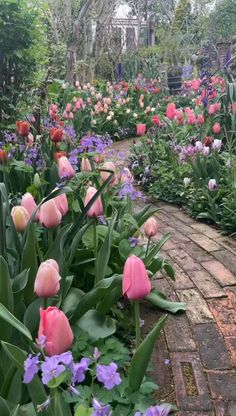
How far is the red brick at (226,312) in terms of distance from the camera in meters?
2.00

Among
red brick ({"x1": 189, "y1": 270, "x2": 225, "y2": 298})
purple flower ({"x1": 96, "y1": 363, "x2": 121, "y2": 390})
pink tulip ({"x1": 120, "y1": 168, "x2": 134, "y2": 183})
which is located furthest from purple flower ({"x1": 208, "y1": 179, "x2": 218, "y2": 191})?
purple flower ({"x1": 96, "y1": 363, "x2": 121, "y2": 390})

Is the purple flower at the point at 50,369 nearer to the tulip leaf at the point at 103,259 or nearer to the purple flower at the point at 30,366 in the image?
the purple flower at the point at 30,366

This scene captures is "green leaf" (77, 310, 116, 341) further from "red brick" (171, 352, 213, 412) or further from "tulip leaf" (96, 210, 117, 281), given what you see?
"red brick" (171, 352, 213, 412)

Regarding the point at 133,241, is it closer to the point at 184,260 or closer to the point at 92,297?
the point at 92,297

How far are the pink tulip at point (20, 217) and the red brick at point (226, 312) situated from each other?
3.18 ft

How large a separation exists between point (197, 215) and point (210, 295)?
1412 millimetres

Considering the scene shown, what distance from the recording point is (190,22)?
23531 mm

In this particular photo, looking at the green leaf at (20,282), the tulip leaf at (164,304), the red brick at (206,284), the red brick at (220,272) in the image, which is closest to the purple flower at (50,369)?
the green leaf at (20,282)

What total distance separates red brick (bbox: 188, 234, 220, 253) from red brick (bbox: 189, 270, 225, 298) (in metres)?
0.40

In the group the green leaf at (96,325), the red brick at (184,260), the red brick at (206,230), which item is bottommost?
the red brick at (206,230)

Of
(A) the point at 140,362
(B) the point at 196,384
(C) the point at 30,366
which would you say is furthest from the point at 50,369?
(B) the point at 196,384

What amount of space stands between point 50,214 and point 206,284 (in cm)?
120

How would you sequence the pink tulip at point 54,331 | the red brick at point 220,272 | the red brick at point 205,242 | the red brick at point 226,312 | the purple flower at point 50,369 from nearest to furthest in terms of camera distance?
the purple flower at point 50,369 → the pink tulip at point 54,331 → the red brick at point 226,312 → the red brick at point 220,272 → the red brick at point 205,242

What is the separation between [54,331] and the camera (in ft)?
3.14
